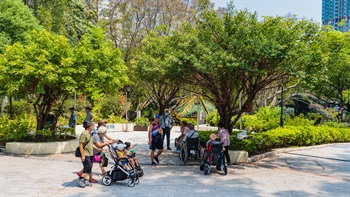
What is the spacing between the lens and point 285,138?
50.5ft

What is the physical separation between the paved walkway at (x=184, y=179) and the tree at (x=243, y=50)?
2888mm

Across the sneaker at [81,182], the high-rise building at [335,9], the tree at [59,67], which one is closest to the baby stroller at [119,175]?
the sneaker at [81,182]

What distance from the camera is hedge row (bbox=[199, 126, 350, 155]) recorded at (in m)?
12.2

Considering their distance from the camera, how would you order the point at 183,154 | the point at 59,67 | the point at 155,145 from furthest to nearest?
the point at 59,67 → the point at 183,154 → the point at 155,145

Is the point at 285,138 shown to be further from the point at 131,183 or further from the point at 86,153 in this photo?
the point at 86,153

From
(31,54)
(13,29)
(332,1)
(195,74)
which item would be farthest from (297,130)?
(332,1)

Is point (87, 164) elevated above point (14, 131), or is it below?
below

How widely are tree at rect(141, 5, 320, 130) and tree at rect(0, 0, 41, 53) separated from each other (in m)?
14.2

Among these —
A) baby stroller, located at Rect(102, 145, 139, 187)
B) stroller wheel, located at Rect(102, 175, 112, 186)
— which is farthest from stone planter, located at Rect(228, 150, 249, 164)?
stroller wheel, located at Rect(102, 175, 112, 186)

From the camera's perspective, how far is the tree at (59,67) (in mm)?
11812

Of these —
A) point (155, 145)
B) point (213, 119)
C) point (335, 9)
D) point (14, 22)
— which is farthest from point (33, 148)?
point (335, 9)

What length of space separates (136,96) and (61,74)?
825 inches

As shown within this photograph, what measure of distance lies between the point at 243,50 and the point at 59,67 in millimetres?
6521

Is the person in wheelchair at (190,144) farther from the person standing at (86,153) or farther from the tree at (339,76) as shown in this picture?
the tree at (339,76)
